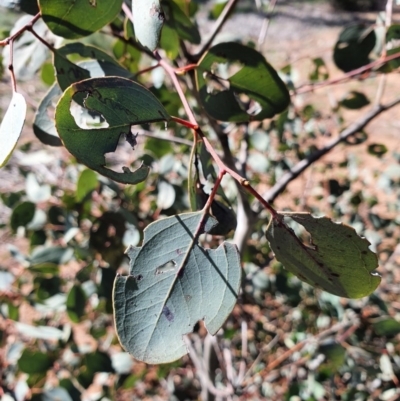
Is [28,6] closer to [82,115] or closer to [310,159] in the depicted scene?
[82,115]

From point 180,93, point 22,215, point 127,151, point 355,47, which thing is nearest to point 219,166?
point 180,93

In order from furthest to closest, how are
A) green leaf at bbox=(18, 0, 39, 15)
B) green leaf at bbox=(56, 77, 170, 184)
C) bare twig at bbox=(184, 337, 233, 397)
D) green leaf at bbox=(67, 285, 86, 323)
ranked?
bare twig at bbox=(184, 337, 233, 397) → green leaf at bbox=(67, 285, 86, 323) → green leaf at bbox=(18, 0, 39, 15) → green leaf at bbox=(56, 77, 170, 184)

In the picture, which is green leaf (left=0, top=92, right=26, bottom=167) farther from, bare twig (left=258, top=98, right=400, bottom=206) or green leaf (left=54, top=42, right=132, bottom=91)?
bare twig (left=258, top=98, right=400, bottom=206)

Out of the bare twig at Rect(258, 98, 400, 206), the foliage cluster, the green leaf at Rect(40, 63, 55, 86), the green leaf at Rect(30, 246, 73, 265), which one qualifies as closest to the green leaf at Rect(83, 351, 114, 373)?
the foliage cluster

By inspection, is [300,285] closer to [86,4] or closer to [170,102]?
[170,102]

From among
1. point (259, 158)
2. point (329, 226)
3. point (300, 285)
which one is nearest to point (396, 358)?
point (300, 285)
